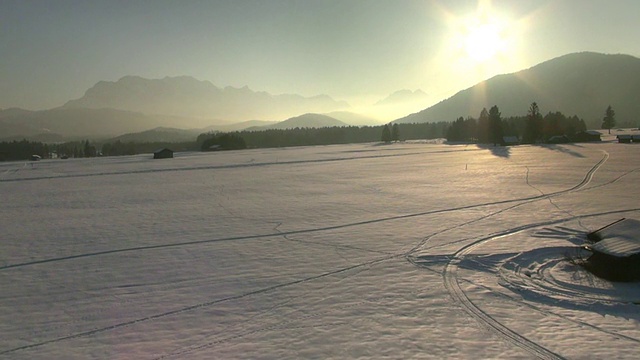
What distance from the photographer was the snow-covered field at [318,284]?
7.82 metres

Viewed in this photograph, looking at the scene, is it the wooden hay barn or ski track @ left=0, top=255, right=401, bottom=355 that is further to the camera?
the wooden hay barn

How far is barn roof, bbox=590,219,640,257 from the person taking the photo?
10.7 metres

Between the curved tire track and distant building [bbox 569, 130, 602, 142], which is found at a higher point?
distant building [bbox 569, 130, 602, 142]

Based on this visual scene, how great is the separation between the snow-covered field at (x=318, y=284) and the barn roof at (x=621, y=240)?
859 millimetres

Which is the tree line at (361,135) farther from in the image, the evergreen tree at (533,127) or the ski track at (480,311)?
the ski track at (480,311)

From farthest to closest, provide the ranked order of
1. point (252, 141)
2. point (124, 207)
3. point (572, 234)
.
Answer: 1. point (252, 141)
2. point (124, 207)
3. point (572, 234)

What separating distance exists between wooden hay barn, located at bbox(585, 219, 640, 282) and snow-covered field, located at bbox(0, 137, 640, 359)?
0.39 m

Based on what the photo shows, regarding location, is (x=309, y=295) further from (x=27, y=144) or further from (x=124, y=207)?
(x=27, y=144)

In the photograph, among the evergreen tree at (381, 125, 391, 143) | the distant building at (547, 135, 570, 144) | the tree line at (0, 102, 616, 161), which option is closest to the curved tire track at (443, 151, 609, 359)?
the tree line at (0, 102, 616, 161)

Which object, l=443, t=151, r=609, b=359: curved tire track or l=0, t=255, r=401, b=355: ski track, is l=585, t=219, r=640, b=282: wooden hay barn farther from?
l=0, t=255, r=401, b=355: ski track

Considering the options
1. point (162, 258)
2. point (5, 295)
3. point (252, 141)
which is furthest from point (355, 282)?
point (252, 141)

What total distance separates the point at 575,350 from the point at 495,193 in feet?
65.8

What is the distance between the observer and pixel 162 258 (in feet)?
45.6

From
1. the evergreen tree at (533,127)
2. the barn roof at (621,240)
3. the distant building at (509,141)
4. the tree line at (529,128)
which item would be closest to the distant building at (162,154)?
the tree line at (529,128)
